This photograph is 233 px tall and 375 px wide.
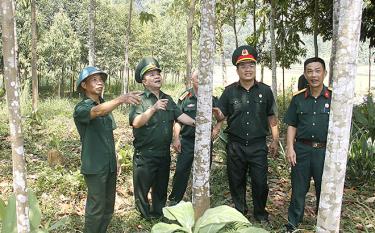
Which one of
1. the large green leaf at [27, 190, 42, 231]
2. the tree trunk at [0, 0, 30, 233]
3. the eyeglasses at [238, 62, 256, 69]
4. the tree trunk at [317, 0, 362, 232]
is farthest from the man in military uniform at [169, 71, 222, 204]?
the tree trunk at [0, 0, 30, 233]

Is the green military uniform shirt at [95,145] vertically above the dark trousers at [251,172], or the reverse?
the green military uniform shirt at [95,145]

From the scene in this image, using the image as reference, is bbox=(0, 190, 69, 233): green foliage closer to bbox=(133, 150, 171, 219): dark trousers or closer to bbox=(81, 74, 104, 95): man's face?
bbox=(81, 74, 104, 95): man's face

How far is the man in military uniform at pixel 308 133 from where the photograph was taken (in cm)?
366

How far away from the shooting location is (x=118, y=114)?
469 inches

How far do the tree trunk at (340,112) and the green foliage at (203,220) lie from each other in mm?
425

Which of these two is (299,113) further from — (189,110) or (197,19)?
(197,19)

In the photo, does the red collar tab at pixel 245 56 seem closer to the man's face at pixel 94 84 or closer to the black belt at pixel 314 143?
the black belt at pixel 314 143

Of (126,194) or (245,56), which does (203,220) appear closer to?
(245,56)

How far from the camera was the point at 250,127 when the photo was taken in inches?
159

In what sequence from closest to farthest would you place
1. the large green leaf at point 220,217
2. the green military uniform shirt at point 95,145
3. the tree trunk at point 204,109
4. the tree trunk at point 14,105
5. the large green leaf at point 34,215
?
the tree trunk at point 14,105, the large green leaf at point 220,217, the large green leaf at point 34,215, the tree trunk at point 204,109, the green military uniform shirt at point 95,145

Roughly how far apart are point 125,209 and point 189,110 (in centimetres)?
137

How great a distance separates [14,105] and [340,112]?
175 cm

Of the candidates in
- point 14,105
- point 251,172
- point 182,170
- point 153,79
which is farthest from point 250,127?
point 14,105

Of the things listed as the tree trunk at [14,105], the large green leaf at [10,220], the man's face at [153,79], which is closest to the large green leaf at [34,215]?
the large green leaf at [10,220]
